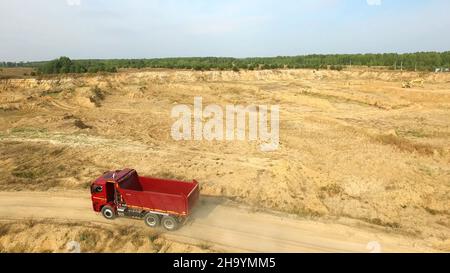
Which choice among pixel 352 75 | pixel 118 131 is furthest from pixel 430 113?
pixel 352 75

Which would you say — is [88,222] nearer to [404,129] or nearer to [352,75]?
[404,129]

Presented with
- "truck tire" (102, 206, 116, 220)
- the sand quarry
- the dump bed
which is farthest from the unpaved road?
the dump bed

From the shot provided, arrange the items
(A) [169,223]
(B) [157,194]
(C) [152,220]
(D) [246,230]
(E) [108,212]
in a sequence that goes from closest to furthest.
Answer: (B) [157,194]
(A) [169,223]
(C) [152,220]
(D) [246,230]
(E) [108,212]

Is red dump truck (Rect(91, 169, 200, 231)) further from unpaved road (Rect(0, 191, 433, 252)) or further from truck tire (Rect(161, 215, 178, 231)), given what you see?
unpaved road (Rect(0, 191, 433, 252))

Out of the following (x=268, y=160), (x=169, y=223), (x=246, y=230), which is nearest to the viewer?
(x=169, y=223)

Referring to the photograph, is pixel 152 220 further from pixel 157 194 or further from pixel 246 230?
pixel 246 230

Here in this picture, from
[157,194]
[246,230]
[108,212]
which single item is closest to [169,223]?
[157,194]

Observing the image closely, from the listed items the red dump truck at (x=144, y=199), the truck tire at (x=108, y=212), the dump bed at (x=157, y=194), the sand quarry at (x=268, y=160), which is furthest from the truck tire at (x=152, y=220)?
the truck tire at (x=108, y=212)

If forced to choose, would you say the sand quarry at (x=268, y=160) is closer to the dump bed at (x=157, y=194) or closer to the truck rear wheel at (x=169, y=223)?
the truck rear wheel at (x=169, y=223)
